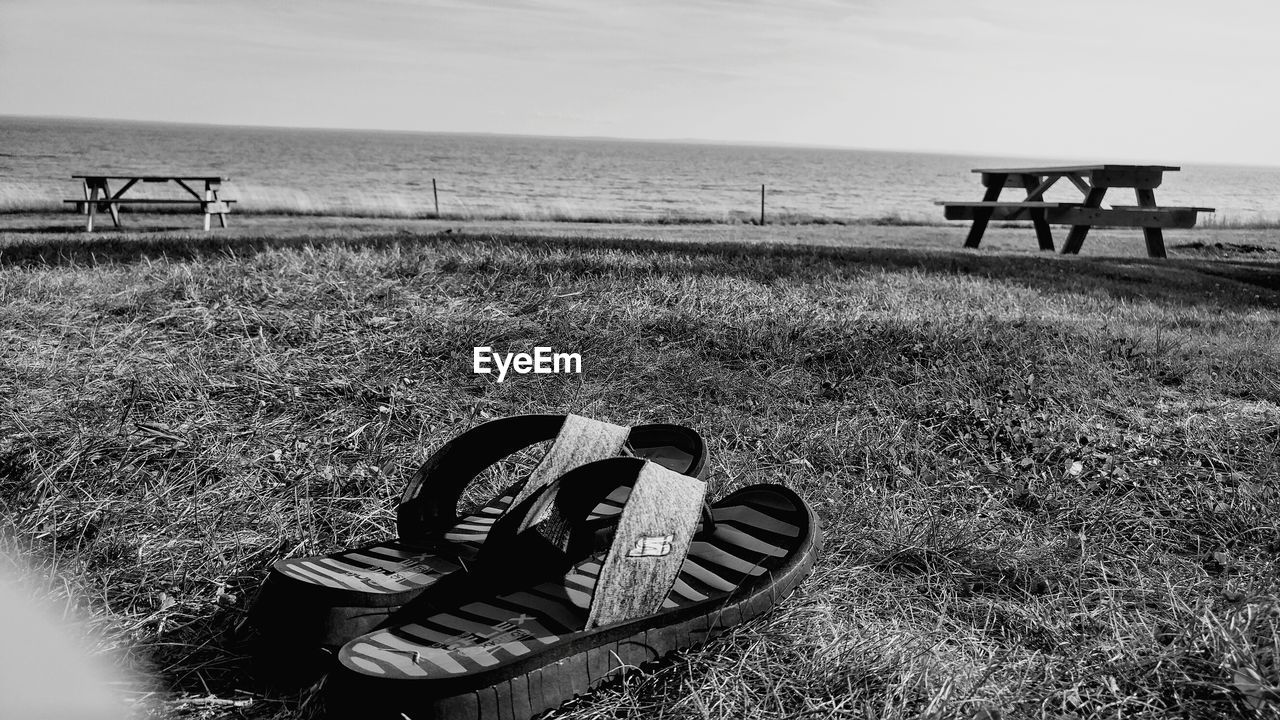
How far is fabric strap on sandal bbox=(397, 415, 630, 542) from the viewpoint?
2092mm

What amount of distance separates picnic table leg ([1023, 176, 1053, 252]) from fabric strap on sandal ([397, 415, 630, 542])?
33.6 ft

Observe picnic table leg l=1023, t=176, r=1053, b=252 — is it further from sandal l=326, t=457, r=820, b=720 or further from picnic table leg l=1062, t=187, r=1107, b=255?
sandal l=326, t=457, r=820, b=720

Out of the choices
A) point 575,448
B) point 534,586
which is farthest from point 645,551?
point 575,448

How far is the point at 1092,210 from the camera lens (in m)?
10.3

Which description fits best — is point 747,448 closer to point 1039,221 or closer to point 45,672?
point 45,672

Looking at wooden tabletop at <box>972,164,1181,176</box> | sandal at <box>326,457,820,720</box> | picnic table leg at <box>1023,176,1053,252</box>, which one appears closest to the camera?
sandal at <box>326,457,820,720</box>

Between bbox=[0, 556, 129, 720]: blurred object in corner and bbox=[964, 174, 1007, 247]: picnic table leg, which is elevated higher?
bbox=[964, 174, 1007, 247]: picnic table leg

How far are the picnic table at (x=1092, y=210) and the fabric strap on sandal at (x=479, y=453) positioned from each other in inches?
379

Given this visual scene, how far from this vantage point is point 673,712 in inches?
63.6

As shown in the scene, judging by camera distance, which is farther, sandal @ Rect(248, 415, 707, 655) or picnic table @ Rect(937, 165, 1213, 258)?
picnic table @ Rect(937, 165, 1213, 258)

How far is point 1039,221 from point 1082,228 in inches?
21.4

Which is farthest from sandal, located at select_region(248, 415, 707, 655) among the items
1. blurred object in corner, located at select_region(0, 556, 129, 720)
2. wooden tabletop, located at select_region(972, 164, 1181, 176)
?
wooden tabletop, located at select_region(972, 164, 1181, 176)

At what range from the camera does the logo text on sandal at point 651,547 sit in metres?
1.66

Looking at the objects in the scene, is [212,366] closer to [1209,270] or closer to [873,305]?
[873,305]
